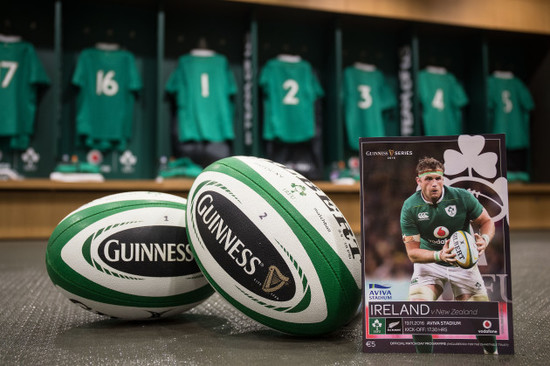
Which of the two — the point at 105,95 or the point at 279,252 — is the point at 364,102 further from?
the point at 279,252

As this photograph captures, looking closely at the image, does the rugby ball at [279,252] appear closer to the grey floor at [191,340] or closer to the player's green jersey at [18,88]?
the grey floor at [191,340]

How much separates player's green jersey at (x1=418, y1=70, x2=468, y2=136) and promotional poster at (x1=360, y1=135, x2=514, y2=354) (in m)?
4.10

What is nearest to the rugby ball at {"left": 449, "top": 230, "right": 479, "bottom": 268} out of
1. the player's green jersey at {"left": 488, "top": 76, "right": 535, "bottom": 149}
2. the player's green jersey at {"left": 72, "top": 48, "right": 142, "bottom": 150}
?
the player's green jersey at {"left": 72, "top": 48, "right": 142, "bottom": 150}

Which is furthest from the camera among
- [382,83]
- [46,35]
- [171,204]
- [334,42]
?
[382,83]

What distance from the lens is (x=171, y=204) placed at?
4.01 ft

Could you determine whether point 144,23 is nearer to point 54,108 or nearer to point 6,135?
point 54,108

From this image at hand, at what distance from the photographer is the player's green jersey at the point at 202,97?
169 inches

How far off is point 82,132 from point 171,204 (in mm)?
3128

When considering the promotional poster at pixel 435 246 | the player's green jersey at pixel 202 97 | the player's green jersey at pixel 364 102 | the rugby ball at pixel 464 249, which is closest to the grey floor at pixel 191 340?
the promotional poster at pixel 435 246

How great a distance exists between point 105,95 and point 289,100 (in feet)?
5.01

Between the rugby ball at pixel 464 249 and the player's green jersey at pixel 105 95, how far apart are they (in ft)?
12.0

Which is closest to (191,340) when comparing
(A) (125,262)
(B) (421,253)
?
(A) (125,262)

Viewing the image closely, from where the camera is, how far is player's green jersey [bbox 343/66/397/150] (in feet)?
15.4

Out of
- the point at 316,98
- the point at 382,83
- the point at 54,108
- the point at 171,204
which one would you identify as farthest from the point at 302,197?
the point at 382,83
